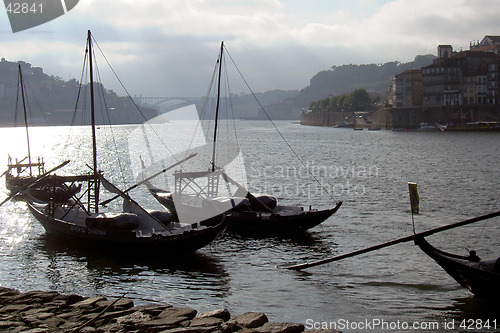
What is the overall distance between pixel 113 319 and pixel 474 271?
1354 cm

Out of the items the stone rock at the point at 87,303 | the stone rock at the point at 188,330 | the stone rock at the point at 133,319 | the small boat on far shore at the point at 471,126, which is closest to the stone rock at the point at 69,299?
the stone rock at the point at 87,303

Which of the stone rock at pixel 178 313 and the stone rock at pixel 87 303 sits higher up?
the stone rock at pixel 87 303

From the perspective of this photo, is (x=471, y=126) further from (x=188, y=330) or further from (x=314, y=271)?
(x=188, y=330)

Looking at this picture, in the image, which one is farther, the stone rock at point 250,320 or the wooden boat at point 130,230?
the wooden boat at point 130,230

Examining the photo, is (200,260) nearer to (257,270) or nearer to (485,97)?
(257,270)

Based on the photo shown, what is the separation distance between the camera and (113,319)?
2031 centimetres

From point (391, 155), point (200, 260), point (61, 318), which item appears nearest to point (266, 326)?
point (61, 318)

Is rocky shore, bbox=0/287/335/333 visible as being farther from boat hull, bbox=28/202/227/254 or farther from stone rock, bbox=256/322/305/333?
boat hull, bbox=28/202/227/254

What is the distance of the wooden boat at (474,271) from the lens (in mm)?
23141

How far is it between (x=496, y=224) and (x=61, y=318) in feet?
97.4

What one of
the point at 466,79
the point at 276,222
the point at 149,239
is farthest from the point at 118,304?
the point at 466,79

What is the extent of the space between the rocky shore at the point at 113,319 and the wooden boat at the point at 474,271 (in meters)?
7.75

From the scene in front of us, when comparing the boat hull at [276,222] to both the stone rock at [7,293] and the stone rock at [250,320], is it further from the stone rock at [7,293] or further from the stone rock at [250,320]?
the stone rock at [250,320]

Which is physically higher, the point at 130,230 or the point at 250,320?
the point at 130,230
